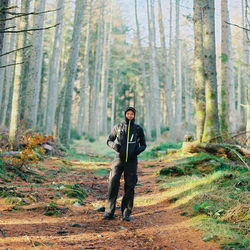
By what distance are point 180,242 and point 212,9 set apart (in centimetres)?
882

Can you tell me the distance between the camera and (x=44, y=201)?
17.0 feet

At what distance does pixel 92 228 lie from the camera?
4.20m

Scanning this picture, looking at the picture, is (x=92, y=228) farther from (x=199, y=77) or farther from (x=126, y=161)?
(x=199, y=77)

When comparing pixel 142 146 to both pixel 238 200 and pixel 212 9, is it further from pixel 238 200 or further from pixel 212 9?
pixel 212 9

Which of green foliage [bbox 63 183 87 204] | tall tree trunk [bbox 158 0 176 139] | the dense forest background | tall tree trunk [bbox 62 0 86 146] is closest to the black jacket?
green foliage [bbox 63 183 87 204]

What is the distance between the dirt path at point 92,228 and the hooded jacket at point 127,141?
46.3 inches

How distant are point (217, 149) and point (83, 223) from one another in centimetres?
548

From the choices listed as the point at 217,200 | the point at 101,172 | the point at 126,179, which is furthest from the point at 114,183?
the point at 101,172

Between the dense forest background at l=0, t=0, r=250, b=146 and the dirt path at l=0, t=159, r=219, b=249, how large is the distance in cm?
219


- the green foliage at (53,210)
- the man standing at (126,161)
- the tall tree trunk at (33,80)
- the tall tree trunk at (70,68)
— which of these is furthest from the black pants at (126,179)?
the tall tree trunk at (70,68)

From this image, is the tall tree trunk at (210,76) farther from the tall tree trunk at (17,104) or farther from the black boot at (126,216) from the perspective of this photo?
the tall tree trunk at (17,104)

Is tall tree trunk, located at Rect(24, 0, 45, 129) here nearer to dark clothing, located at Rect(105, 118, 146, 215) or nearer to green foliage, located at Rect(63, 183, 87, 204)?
green foliage, located at Rect(63, 183, 87, 204)

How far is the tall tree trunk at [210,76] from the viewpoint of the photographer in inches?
368

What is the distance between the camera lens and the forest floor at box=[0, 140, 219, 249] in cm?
349
